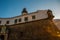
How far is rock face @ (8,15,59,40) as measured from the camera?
32688mm

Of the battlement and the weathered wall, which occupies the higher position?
the battlement

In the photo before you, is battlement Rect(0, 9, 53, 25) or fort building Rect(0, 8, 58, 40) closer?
fort building Rect(0, 8, 58, 40)

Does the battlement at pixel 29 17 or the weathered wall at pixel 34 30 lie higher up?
the battlement at pixel 29 17

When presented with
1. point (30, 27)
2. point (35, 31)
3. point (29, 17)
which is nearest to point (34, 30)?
point (35, 31)

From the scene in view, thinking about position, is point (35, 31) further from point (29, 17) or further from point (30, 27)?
point (29, 17)

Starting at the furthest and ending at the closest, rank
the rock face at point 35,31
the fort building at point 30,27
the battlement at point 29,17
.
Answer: the battlement at point 29,17
the fort building at point 30,27
the rock face at point 35,31

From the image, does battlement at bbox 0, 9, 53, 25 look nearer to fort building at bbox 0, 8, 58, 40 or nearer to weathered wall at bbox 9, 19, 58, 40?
fort building at bbox 0, 8, 58, 40

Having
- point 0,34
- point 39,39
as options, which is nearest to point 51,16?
point 39,39

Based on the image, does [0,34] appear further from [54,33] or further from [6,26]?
[54,33]

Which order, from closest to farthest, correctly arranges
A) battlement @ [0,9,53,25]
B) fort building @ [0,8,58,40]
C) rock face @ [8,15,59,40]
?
rock face @ [8,15,59,40], fort building @ [0,8,58,40], battlement @ [0,9,53,25]

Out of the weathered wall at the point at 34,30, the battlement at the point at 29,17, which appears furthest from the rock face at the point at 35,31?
the battlement at the point at 29,17

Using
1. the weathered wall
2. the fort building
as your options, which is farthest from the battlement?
the weathered wall

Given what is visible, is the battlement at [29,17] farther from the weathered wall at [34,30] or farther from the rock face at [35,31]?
the weathered wall at [34,30]

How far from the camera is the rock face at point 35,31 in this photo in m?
32.7
